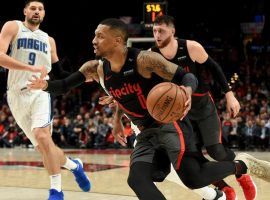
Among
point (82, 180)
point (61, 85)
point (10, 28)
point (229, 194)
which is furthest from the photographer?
point (82, 180)

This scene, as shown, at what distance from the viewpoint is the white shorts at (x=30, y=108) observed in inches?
193

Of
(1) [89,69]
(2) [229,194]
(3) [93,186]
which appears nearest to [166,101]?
(1) [89,69]

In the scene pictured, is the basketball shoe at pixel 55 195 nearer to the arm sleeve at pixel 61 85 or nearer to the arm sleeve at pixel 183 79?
the arm sleeve at pixel 61 85

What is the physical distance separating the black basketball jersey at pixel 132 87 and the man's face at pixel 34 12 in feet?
→ 5.04

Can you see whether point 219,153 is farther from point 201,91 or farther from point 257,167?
point 201,91

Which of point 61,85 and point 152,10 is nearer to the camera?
point 61,85

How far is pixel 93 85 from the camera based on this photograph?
61.2ft

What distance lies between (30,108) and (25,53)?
1.67 feet

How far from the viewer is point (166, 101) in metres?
3.38

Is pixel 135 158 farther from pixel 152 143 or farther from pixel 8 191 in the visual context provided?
pixel 8 191

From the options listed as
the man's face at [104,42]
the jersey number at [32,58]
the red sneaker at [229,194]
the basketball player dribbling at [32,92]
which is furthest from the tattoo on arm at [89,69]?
the red sneaker at [229,194]

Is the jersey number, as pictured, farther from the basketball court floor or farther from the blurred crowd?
the blurred crowd

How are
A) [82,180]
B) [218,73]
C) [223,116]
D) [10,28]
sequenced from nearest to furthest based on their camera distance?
[218,73], [10,28], [82,180], [223,116]

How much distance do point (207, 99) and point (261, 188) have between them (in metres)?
1.62
